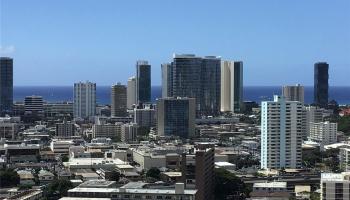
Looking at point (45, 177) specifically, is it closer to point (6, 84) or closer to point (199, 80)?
point (199, 80)

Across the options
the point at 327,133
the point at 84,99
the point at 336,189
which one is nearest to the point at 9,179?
the point at 336,189

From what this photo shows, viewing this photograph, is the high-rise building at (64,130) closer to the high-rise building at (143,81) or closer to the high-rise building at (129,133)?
the high-rise building at (129,133)

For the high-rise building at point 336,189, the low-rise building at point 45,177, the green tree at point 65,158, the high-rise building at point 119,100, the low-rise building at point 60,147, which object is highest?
the high-rise building at point 119,100

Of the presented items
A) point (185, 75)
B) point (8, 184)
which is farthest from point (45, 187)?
point (185, 75)

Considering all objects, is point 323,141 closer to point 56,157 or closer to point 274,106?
point 274,106

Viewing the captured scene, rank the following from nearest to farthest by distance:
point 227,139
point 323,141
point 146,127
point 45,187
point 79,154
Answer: point 45,187 < point 79,154 < point 323,141 < point 227,139 < point 146,127

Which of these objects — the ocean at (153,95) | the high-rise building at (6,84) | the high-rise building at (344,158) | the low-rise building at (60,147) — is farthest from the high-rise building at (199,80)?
the high-rise building at (344,158)
